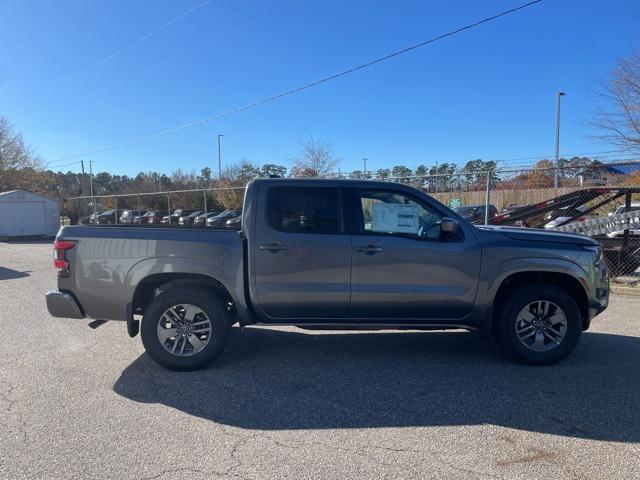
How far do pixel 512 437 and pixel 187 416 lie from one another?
8.09 feet

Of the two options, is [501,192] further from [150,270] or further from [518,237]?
[150,270]

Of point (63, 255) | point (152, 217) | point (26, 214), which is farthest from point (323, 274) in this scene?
point (26, 214)

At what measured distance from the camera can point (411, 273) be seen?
500 cm

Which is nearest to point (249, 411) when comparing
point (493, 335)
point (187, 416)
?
point (187, 416)

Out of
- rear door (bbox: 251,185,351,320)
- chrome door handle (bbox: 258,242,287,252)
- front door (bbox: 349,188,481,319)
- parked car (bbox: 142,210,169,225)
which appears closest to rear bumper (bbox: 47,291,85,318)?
rear door (bbox: 251,185,351,320)

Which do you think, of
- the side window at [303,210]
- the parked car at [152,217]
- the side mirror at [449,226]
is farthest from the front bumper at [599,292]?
the parked car at [152,217]

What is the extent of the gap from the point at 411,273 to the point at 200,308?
2098 mm

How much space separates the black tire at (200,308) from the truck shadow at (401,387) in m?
0.15

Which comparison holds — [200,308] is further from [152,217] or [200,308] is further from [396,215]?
[152,217]

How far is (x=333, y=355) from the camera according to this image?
557 centimetres

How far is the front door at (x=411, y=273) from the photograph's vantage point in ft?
16.4

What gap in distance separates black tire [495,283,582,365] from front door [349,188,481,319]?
425 millimetres

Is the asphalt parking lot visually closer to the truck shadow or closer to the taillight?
the truck shadow

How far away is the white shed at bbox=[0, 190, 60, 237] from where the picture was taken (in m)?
29.4
